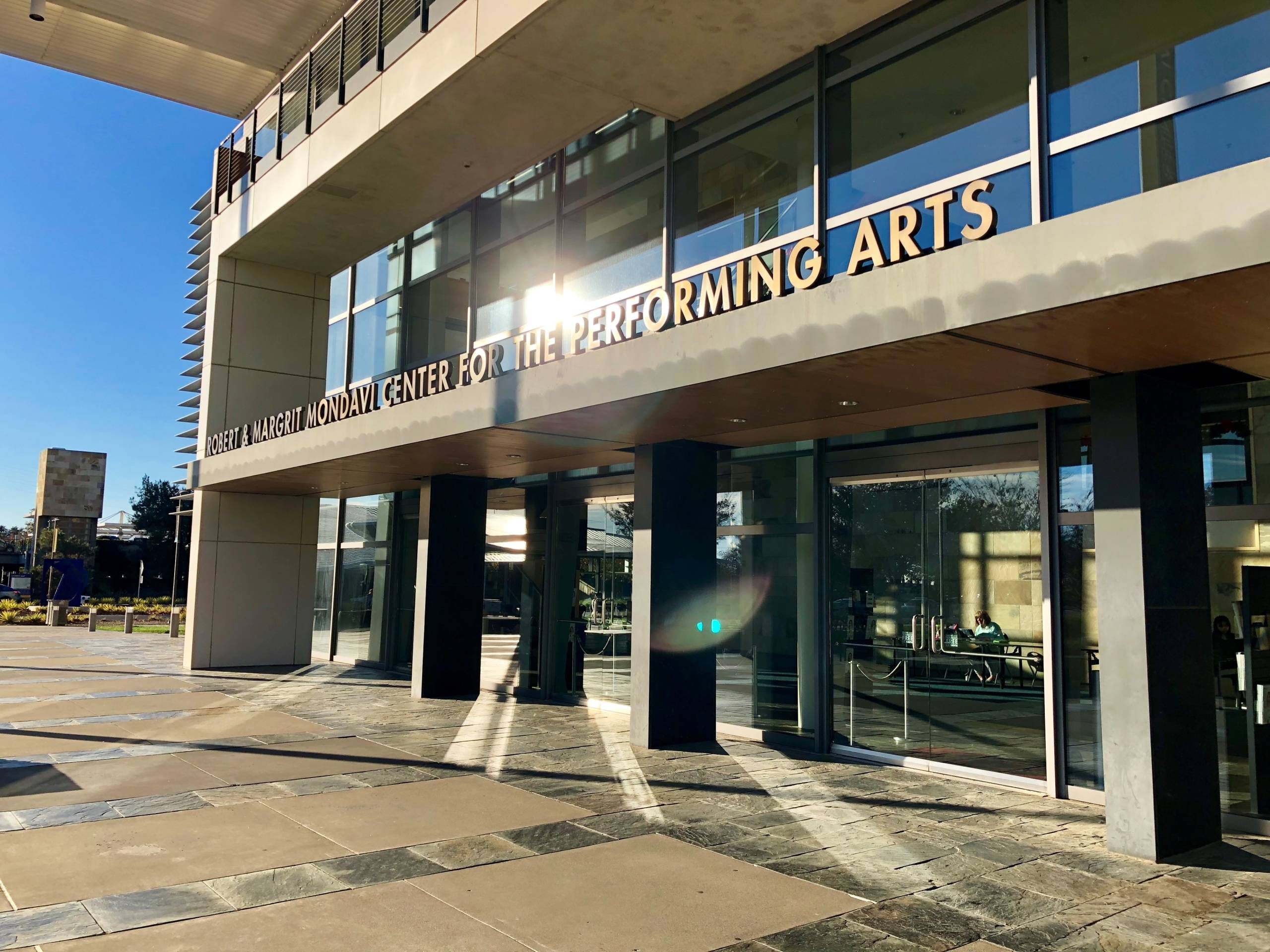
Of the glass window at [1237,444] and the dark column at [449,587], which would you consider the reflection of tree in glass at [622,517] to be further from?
the glass window at [1237,444]

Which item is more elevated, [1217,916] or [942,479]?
[942,479]

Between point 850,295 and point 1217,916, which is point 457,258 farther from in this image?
point 1217,916

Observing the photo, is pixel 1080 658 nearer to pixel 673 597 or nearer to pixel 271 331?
pixel 673 597

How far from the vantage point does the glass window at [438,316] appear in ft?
53.7

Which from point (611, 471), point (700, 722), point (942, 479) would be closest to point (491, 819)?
point (700, 722)

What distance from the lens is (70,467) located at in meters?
83.9

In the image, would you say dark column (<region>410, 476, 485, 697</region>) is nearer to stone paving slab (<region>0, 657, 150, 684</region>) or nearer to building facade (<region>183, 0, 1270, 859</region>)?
building facade (<region>183, 0, 1270, 859</region>)

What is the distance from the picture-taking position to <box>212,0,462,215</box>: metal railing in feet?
46.7

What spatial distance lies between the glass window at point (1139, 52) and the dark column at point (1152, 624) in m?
2.12

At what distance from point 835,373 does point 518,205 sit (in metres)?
8.62

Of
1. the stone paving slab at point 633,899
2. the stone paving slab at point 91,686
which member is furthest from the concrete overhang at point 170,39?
the stone paving slab at point 633,899

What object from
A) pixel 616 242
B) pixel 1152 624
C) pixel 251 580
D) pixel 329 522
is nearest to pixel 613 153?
pixel 616 242

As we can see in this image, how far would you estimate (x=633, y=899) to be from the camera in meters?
6.08

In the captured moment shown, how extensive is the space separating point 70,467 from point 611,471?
3309 inches
